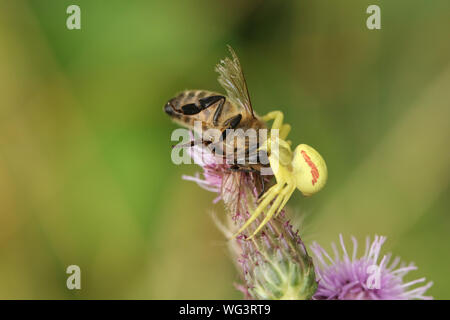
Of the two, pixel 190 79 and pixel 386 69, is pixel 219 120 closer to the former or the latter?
pixel 190 79

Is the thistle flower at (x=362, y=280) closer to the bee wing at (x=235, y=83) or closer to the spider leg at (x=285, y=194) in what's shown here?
the spider leg at (x=285, y=194)

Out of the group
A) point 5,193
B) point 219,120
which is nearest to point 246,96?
point 219,120

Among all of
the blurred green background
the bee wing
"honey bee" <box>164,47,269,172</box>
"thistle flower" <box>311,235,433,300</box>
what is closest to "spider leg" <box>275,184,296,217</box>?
"honey bee" <box>164,47,269,172</box>

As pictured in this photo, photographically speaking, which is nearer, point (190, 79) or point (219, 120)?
point (219, 120)

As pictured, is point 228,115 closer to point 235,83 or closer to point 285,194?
point 235,83

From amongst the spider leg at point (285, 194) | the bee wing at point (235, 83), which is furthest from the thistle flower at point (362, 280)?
the bee wing at point (235, 83)

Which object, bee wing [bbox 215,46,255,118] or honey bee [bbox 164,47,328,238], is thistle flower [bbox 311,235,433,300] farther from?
bee wing [bbox 215,46,255,118]
